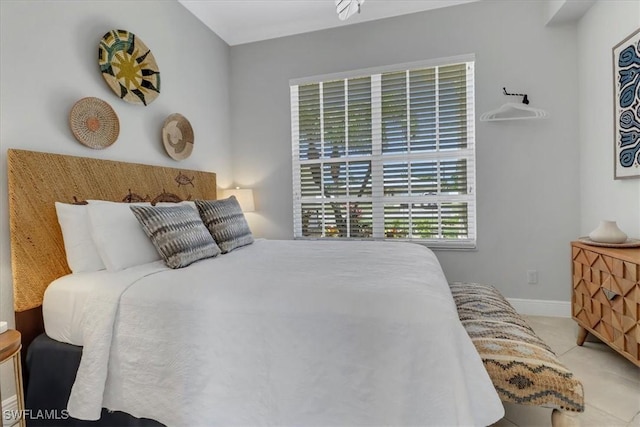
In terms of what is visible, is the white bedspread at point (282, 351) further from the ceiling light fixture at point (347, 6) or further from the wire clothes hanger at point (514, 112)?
the wire clothes hanger at point (514, 112)

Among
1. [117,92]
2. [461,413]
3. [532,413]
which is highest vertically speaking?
[117,92]

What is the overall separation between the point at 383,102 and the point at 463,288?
2.06m

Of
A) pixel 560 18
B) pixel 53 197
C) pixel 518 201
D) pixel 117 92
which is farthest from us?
pixel 518 201

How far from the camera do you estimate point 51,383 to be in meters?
1.55

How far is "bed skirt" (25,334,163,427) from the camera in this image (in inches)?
59.7

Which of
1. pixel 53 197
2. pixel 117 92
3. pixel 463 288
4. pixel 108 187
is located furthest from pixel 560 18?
pixel 53 197

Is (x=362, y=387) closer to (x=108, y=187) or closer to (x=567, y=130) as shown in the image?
(x=108, y=187)

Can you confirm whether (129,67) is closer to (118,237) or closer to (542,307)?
(118,237)

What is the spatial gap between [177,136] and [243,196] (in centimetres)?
95

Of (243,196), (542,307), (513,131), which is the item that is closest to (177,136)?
(243,196)

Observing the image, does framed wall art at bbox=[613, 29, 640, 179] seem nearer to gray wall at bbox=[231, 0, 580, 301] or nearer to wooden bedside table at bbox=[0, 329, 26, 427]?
gray wall at bbox=[231, 0, 580, 301]

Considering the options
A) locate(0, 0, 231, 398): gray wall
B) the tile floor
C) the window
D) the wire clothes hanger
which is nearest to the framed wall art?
the wire clothes hanger

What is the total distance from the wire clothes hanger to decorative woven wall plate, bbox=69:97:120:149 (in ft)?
10.1

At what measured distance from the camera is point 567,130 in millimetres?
2852
